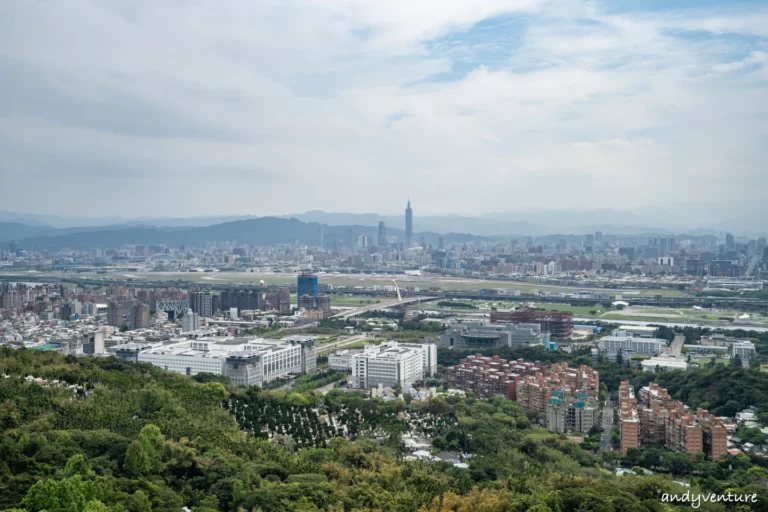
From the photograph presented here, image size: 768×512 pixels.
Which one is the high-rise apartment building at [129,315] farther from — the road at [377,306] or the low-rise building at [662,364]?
the low-rise building at [662,364]

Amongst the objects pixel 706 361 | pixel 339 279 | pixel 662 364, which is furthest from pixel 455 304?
pixel 662 364

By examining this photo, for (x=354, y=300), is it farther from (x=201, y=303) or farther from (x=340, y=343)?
(x=340, y=343)

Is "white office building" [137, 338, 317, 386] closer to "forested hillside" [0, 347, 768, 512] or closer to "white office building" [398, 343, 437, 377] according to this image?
"white office building" [398, 343, 437, 377]

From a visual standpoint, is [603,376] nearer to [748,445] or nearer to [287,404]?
[748,445]

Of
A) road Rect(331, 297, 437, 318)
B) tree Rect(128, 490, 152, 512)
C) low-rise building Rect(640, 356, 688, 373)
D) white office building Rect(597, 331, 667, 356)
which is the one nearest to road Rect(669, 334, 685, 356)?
white office building Rect(597, 331, 667, 356)

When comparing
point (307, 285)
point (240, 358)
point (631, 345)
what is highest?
point (307, 285)

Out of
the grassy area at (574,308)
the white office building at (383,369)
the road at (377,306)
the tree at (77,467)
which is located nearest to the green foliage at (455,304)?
the road at (377,306)

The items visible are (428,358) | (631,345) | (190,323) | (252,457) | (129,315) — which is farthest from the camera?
(129,315)

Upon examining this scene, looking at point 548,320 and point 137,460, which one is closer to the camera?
point 137,460
